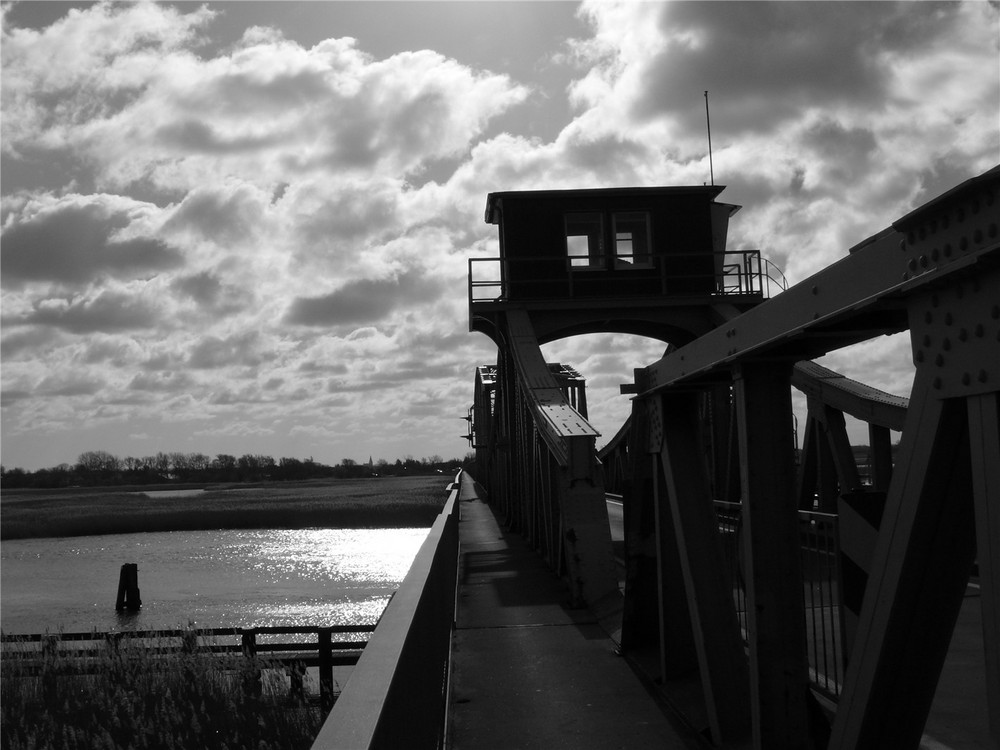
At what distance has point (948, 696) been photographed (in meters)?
6.46

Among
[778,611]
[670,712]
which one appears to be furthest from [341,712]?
[670,712]

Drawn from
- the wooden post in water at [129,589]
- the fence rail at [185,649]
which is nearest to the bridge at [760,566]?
the fence rail at [185,649]

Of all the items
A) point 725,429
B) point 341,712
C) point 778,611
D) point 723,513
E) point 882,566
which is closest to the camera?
point 341,712

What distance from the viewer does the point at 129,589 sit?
27.6 metres

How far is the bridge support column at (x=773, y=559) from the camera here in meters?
4.69

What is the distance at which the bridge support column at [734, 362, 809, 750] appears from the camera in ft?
15.4

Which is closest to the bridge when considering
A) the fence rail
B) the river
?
the fence rail

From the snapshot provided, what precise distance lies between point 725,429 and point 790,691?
20369 mm

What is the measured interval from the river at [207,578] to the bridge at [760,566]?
13386 millimetres

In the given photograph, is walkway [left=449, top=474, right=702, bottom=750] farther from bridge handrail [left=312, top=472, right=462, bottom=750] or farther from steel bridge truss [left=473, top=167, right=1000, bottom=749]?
bridge handrail [left=312, top=472, right=462, bottom=750]

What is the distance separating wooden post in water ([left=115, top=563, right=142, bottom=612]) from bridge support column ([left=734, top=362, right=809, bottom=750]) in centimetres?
2556

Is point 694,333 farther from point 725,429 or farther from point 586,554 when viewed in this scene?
point 586,554

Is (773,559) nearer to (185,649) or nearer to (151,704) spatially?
(151,704)

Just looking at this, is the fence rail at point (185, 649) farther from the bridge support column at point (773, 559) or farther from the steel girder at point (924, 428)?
the steel girder at point (924, 428)
